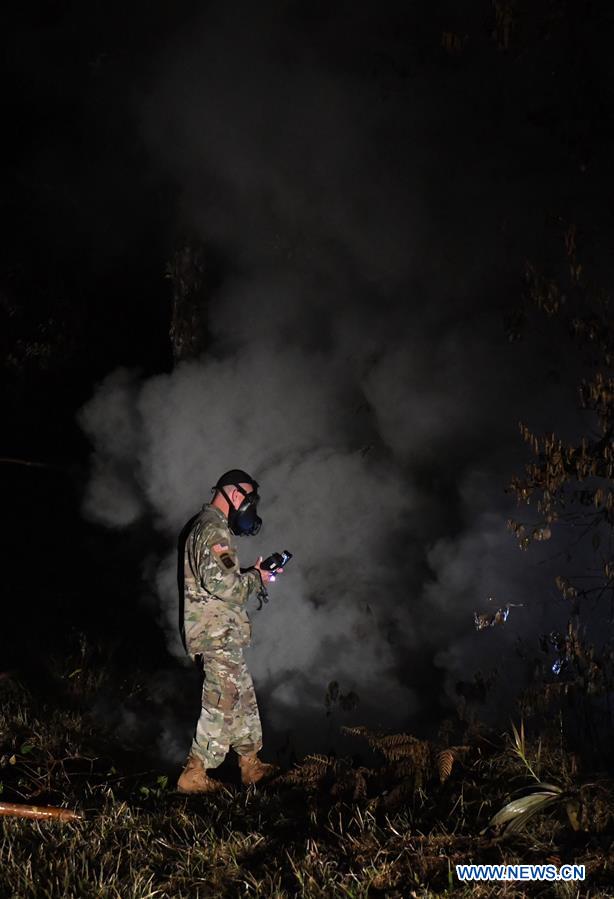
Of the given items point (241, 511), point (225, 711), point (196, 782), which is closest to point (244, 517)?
point (241, 511)

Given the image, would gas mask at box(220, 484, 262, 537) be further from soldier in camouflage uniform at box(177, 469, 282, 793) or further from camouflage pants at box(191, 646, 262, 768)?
camouflage pants at box(191, 646, 262, 768)

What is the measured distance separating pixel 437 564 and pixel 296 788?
3952 millimetres

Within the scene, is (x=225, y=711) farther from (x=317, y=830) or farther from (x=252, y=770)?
(x=317, y=830)

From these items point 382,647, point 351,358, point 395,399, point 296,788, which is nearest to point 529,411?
point 395,399

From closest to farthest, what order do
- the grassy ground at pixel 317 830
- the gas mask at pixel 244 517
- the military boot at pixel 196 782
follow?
the grassy ground at pixel 317 830, the military boot at pixel 196 782, the gas mask at pixel 244 517

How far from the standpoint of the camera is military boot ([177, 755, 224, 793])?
3.61 metres

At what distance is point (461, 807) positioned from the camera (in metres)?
3.00

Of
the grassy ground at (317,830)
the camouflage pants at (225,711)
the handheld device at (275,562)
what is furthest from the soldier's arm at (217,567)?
the grassy ground at (317,830)

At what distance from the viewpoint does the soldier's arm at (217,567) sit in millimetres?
3693

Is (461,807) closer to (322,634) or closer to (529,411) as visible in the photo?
(322,634)

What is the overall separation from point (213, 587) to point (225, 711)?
2.13 ft

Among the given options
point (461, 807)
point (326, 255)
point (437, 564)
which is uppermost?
point (326, 255)

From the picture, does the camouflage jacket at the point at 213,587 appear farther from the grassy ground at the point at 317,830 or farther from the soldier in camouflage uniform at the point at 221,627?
the grassy ground at the point at 317,830

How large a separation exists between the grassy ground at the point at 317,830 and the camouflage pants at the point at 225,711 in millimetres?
213
